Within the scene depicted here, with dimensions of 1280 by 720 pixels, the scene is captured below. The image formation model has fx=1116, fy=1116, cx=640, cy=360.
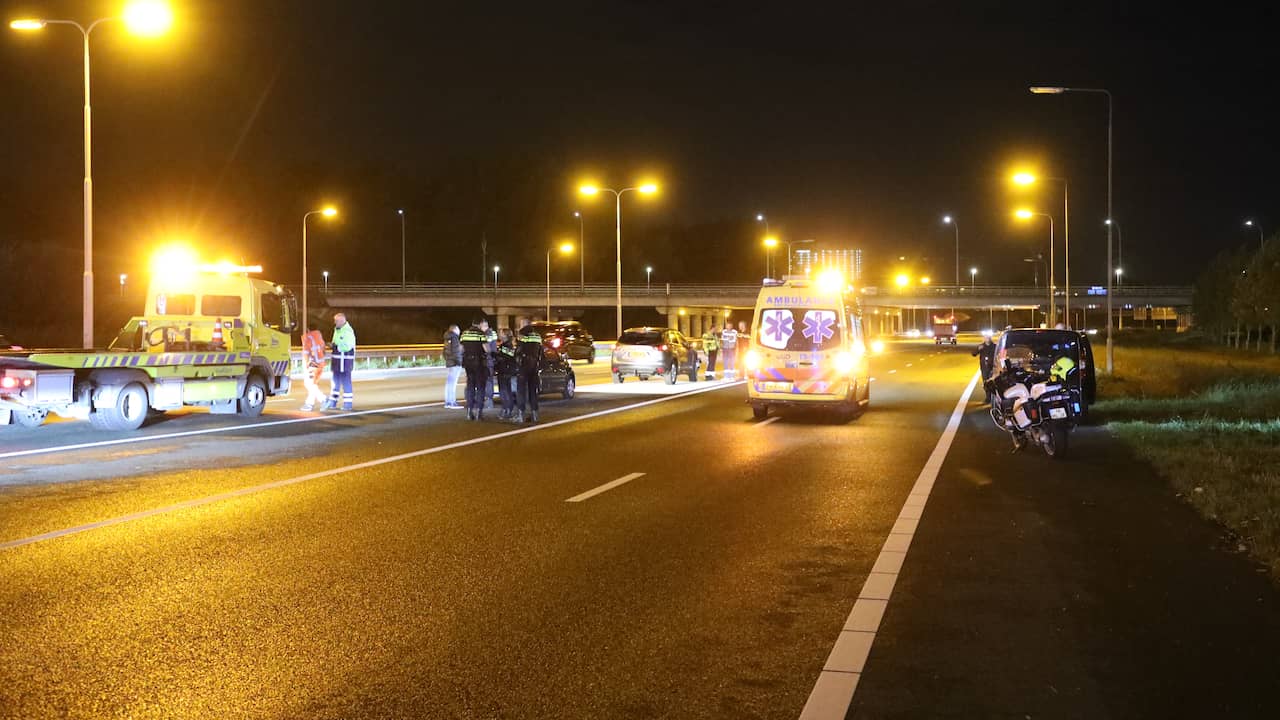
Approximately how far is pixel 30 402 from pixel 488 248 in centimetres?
10536

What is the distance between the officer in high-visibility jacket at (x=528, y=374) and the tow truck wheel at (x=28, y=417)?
732cm

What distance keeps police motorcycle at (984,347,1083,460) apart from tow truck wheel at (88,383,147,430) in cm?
1280

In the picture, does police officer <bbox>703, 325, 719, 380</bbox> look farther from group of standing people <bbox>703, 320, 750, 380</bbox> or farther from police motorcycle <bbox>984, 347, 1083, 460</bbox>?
police motorcycle <bbox>984, 347, 1083, 460</bbox>

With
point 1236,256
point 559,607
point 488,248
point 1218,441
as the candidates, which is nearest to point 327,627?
point 559,607

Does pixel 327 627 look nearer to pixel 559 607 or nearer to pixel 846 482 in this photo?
pixel 559 607

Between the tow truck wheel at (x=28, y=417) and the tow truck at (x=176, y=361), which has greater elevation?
the tow truck at (x=176, y=361)

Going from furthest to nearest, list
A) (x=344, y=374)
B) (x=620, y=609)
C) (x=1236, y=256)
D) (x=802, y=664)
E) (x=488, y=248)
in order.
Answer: (x=488, y=248)
(x=1236, y=256)
(x=344, y=374)
(x=620, y=609)
(x=802, y=664)

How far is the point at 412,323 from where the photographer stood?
351 ft

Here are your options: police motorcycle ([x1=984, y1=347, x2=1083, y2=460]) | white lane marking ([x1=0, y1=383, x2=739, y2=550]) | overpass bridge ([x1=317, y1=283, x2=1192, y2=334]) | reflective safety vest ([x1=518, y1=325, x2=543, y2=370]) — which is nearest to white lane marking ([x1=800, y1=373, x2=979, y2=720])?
police motorcycle ([x1=984, y1=347, x2=1083, y2=460])

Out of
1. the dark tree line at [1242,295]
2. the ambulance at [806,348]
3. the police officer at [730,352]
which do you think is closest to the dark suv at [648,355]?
the police officer at [730,352]

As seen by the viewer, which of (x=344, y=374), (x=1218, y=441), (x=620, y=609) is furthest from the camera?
(x=344, y=374)

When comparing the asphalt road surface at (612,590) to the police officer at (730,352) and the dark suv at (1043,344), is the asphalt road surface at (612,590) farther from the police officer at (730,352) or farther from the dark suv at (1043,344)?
the police officer at (730,352)

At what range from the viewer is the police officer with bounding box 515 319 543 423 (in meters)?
18.9

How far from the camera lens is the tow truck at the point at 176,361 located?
51.9ft
